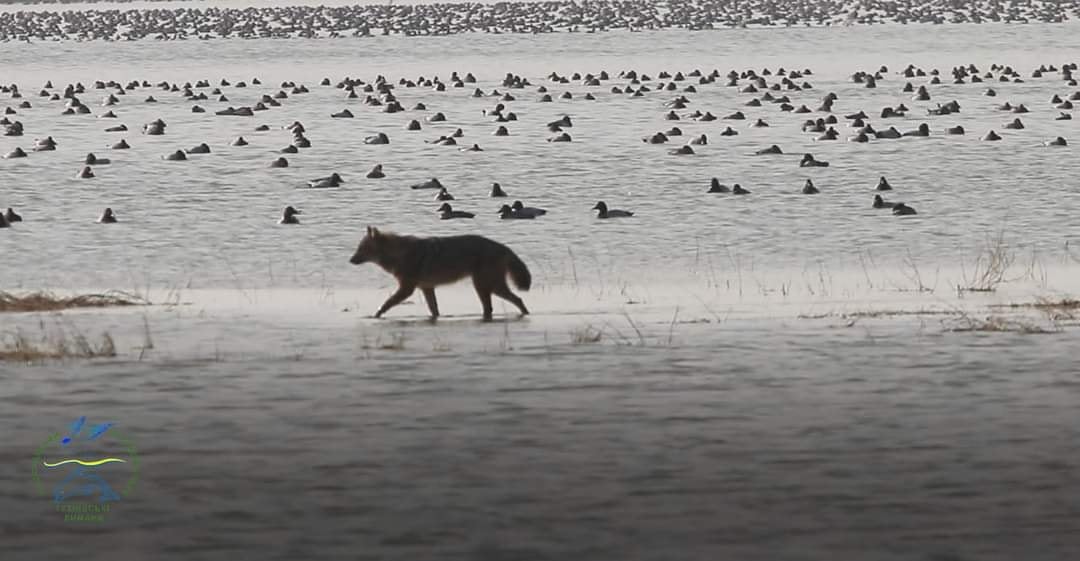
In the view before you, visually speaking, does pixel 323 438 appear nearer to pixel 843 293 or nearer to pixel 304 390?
pixel 304 390

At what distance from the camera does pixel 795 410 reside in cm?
1284

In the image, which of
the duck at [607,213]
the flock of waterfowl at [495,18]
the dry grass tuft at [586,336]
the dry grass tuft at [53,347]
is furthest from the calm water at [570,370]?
the flock of waterfowl at [495,18]

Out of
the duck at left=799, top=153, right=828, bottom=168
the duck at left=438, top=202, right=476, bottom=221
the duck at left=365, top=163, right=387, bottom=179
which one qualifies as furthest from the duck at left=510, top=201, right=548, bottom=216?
the duck at left=799, top=153, right=828, bottom=168

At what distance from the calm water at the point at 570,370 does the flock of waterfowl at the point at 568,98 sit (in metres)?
0.50

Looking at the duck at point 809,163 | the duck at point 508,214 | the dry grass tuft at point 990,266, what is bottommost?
the duck at point 809,163

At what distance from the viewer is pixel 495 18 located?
353 feet

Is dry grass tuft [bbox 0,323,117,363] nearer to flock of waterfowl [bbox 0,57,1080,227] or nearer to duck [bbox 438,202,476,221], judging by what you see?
flock of waterfowl [bbox 0,57,1080,227]

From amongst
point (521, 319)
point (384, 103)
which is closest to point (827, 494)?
point (521, 319)

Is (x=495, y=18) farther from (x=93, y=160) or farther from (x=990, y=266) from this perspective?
(x=990, y=266)

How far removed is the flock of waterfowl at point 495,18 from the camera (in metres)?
97.1

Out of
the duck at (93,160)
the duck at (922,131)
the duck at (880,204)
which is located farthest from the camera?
the duck at (922,131)

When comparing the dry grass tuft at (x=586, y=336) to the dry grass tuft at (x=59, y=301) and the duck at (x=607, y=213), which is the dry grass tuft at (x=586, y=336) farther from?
the duck at (x=607, y=213)

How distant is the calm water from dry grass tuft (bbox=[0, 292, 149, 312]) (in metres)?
0.43

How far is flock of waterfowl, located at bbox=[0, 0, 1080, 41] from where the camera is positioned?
319 feet
